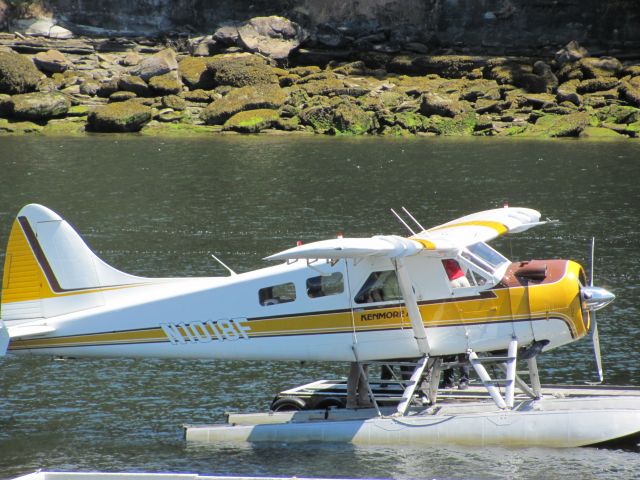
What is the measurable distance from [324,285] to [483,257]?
102 inches

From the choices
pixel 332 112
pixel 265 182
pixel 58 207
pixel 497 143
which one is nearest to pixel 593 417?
pixel 58 207

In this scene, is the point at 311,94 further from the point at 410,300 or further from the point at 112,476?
the point at 112,476

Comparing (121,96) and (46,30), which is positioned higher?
(46,30)

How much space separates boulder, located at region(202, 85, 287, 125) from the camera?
7344 cm

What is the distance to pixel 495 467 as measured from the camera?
16.7 m

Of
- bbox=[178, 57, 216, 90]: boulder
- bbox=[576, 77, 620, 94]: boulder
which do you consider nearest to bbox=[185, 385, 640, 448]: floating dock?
bbox=[576, 77, 620, 94]: boulder

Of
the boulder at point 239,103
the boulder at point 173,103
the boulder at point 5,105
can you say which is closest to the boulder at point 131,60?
the boulder at point 173,103

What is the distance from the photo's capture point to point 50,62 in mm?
78250

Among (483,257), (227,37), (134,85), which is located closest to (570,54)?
(227,37)

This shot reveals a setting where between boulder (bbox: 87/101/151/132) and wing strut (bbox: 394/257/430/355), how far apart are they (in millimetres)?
56299

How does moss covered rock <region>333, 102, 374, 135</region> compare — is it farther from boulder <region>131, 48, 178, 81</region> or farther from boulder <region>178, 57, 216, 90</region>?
boulder <region>131, 48, 178, 81</region>

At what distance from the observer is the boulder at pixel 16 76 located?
242 ft

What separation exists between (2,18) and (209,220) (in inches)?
1942

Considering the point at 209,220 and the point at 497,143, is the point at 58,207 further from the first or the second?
the point at 497,143
